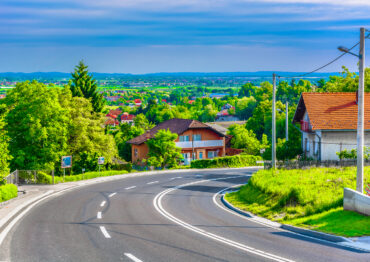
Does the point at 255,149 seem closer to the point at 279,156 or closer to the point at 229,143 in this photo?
the point at 229,143

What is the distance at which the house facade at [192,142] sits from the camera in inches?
2886

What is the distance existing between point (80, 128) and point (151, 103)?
138 m

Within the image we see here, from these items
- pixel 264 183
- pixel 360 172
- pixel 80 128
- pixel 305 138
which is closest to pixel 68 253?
pixel 360 172

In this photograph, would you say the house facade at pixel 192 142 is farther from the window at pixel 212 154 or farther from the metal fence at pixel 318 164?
the metal fence at pixel 318 164

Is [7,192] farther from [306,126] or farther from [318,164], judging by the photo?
[306,126]

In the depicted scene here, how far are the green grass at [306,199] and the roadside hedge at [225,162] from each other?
29.2 metres

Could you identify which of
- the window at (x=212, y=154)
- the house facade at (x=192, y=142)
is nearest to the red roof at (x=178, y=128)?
the house facade at (x=192, y=142)

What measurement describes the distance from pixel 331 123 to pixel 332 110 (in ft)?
5.82

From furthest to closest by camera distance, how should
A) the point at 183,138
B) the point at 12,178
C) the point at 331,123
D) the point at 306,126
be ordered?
the point at 183,138
the point at 306,126
the point at 331,123
the point at 12,178

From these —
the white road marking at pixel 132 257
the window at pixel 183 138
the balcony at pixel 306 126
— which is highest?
the balcony at pixel 306 126

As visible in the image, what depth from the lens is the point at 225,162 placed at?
204ft

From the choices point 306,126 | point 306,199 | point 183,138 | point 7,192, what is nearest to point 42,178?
point 7,192

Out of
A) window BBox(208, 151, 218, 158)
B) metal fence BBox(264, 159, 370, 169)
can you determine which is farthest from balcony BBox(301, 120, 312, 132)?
window BBox(208, 151, 218, 158)

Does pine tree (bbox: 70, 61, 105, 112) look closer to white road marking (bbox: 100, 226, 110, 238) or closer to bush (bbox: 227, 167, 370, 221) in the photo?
bush (bbox: 227, 167, 370, 221)
